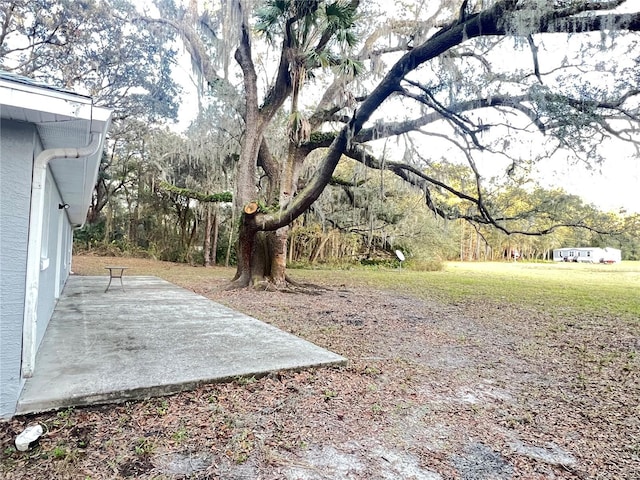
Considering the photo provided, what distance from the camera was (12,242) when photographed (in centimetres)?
239

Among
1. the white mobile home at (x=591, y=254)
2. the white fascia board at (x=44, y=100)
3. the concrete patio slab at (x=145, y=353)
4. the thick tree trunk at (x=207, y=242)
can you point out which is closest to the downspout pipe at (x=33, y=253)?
the concrete patio slab at (x=145, y=353)

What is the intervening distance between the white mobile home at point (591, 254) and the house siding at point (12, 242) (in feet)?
162

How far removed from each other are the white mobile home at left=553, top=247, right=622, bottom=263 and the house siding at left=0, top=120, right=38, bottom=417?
49.2m

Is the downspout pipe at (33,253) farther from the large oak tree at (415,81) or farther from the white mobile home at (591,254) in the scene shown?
the white mobile home at (591,254)

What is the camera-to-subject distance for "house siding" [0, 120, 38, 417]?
234 cm

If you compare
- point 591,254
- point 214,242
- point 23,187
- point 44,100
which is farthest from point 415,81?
point 591,254

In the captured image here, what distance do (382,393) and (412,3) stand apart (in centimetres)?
870

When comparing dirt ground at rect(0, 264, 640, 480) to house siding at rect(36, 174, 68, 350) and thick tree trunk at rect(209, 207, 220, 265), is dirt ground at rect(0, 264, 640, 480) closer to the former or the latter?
house siding at rect(36, 174, 68, 350)

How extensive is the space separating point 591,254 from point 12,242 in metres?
50.8

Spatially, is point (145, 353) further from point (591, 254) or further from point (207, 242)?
point (591, 254)

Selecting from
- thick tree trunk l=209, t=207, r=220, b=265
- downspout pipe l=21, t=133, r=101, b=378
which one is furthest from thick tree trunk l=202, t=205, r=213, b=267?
downspout pipe l=21, t=133, r=101, b=378

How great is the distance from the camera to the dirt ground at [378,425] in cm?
195

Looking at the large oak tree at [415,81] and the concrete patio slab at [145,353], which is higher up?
the large oak tree at [415,81]

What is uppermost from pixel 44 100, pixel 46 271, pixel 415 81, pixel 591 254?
pixel 415 81
